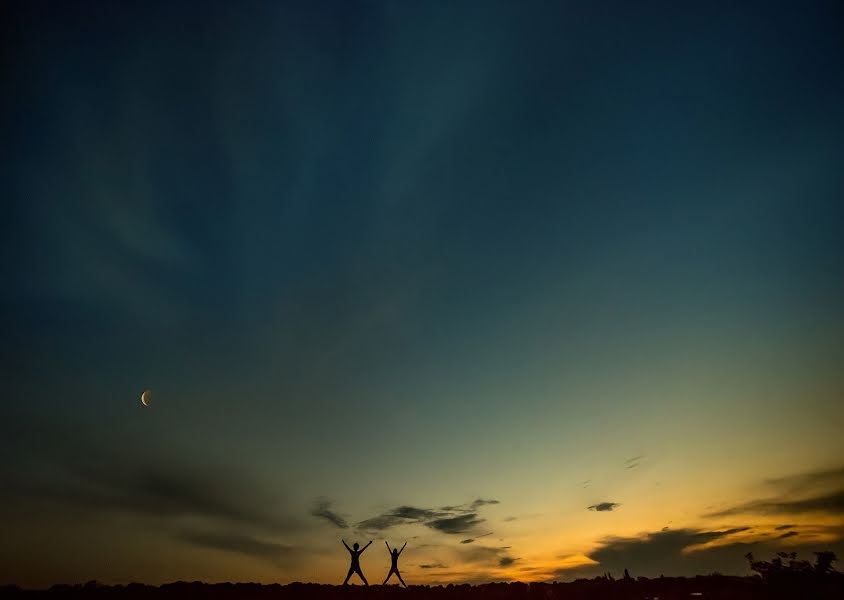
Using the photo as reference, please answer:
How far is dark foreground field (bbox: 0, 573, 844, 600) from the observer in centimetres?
1348

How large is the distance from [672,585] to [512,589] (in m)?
5.51

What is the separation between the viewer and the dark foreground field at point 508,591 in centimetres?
1348

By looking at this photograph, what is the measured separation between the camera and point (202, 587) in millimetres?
14617

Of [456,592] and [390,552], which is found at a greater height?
[390,552]

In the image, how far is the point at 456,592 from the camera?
1609 cm

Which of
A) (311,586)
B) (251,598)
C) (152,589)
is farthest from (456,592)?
(152,589)

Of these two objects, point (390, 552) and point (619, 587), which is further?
point (390, 552)

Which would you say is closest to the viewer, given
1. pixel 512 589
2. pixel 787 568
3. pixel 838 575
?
pixel 838 575

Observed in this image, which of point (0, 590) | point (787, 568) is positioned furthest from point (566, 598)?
point (0, 590)

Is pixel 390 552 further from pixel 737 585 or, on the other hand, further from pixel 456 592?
pixel 737 585

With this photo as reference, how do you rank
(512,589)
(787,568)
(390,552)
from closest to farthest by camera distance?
(787,568), (512,589), (390,552)

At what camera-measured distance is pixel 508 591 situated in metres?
15.8

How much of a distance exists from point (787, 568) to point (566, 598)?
7.66 metres

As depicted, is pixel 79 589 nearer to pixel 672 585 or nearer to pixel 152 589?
pixel 152 589
